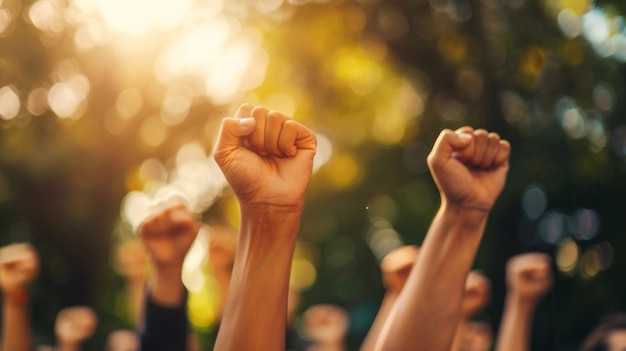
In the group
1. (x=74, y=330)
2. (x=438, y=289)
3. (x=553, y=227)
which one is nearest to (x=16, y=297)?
(x=74, y=330)

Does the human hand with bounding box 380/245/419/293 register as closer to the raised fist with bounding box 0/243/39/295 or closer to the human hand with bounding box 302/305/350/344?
the human hand with bounding box 302/305/350/344

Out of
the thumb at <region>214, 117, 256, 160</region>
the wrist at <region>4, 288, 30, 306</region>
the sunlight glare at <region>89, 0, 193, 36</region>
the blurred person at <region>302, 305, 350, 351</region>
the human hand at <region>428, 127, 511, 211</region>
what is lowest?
the blurred person at <region>302, 305, 350, 351</region>

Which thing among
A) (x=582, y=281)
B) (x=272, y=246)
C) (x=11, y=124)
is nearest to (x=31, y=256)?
(x=272, y=246)

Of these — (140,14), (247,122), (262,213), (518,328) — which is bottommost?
(518,328)

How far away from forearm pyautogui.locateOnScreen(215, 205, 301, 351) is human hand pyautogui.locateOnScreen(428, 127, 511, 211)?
0.45 metres

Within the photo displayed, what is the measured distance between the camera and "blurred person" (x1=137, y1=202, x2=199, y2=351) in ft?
7.43

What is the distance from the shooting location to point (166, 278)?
232 cm

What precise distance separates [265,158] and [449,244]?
1.76ft

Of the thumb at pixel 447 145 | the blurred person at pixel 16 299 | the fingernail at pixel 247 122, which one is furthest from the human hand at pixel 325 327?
the fingernail at pixel 247 122

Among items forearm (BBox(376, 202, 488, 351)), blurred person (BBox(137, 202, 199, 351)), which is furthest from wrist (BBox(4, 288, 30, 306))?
forearm (BBox(376, 202, 488, 351))

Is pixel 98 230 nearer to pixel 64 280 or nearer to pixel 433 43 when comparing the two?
pixel 64 280

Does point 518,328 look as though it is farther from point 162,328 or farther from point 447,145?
point 162,328

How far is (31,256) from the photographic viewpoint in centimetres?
348

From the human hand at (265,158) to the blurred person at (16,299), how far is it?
1756mm
